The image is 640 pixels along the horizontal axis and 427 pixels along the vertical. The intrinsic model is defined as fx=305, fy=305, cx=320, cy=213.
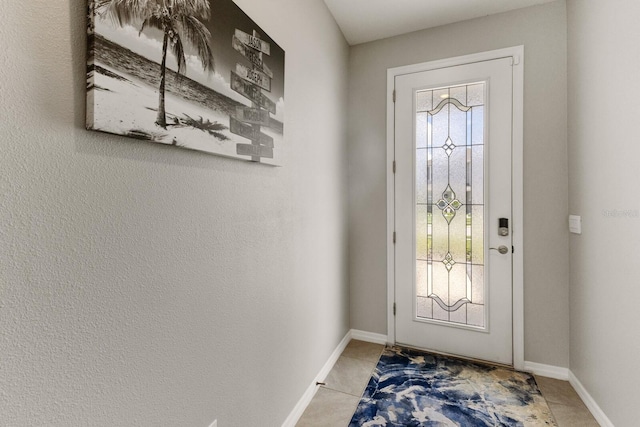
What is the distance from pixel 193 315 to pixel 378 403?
138 centimetres

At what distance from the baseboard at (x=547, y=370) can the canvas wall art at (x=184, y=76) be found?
2.35 meters

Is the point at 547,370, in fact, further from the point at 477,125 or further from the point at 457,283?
the point at 477,125

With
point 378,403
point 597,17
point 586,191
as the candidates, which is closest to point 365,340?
point 378,403

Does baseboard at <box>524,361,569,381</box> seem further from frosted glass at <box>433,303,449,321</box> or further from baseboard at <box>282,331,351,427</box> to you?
baseboard at <box>282,331,351,427</box>

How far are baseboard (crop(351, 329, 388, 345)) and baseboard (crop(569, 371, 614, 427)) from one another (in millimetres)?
1267

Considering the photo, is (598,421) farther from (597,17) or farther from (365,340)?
(597,17)

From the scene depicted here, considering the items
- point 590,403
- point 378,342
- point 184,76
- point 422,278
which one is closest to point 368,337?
point 378,342

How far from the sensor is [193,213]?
1.04 m

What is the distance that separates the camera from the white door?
7.41 feet

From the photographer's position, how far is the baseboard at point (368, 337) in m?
2.63

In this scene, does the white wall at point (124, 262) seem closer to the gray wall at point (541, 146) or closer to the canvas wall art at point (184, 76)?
the canvas wall art at point (184, 76)

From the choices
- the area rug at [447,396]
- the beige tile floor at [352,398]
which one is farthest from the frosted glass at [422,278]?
the beige tile floor at [352,398]

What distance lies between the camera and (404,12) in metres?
2.23

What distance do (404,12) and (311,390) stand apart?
269 cm
